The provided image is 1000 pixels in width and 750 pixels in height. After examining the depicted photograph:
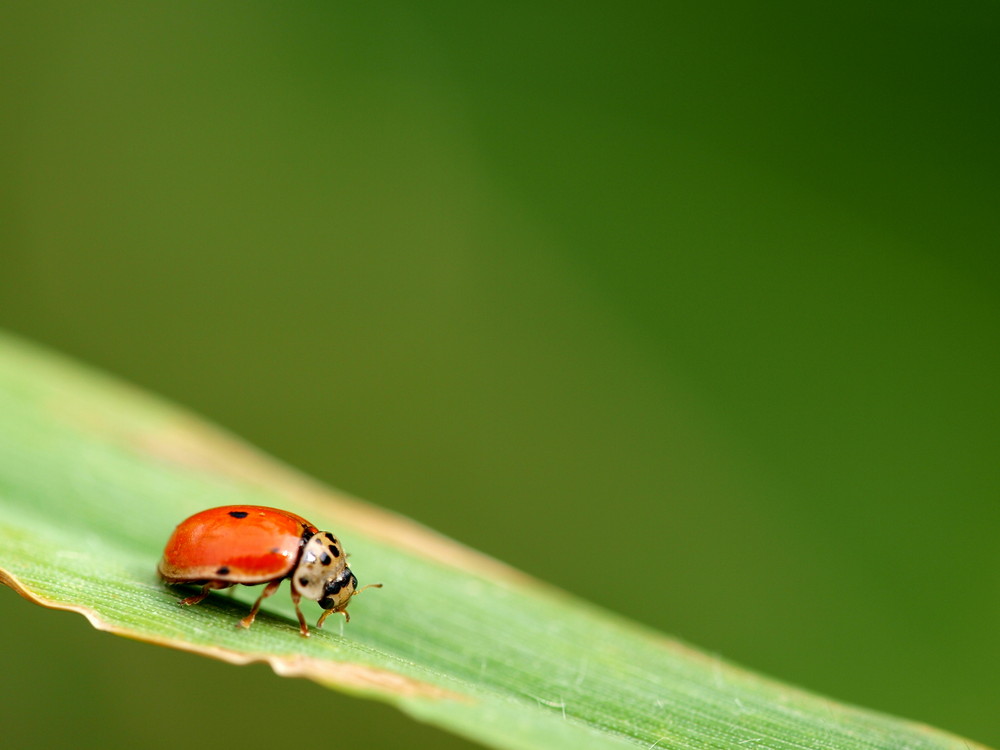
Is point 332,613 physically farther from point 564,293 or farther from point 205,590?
point 564,293

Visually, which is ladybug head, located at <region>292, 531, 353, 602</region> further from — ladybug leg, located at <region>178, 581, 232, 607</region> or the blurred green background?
the blurred green background

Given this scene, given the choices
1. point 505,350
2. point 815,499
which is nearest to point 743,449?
point 815,499

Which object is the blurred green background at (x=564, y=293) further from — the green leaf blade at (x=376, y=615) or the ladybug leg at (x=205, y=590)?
the ladybug leg at (x=205, y=590)

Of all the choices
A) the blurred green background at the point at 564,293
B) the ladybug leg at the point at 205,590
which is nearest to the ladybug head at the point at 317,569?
the ladybug leg at the point at 205,590

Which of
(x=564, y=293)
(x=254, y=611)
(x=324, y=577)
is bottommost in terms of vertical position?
(x=254, y=611)

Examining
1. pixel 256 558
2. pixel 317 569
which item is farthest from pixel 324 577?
pixel 256 558

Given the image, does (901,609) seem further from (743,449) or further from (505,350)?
(505,350)

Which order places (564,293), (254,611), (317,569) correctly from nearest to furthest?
(254,611), (317,569), (564,293)
